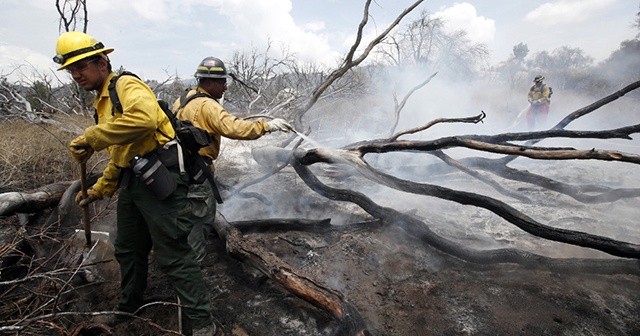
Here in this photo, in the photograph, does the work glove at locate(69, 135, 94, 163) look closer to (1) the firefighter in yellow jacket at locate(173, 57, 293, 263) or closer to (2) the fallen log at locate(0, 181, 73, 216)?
(1) the firefighter in yellow jacket at locate(173, 57, 293, 263)

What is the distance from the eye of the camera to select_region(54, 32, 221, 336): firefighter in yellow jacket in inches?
70.9

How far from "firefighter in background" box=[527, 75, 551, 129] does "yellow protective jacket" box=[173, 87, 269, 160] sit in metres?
8.98

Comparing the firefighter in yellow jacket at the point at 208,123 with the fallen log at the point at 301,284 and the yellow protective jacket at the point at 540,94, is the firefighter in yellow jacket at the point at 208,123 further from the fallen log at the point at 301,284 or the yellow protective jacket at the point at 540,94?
the yellow protective jacket at the point at 540,94

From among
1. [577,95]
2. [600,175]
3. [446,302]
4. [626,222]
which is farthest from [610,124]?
[446,302]

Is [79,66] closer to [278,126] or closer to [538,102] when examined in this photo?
[278,126]

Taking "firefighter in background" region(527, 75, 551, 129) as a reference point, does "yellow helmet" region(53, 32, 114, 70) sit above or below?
below

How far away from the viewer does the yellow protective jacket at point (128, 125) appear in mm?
1763

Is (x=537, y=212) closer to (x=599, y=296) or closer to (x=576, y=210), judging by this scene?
(x=576, y=210)

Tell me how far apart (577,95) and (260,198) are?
1953 centimetres

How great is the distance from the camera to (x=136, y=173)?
1916mm

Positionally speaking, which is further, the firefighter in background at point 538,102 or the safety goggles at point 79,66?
the firefighter in background at point 538,102

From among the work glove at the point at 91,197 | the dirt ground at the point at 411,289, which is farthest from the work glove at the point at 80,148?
the dirt ground at the point at 411,289

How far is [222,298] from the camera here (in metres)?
2.54

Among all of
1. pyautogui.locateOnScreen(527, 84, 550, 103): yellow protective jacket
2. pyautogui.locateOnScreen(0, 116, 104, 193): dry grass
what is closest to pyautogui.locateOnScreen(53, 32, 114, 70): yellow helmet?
pyautogui.locateOnScreen(0, 116, 104, 193): dry grass
